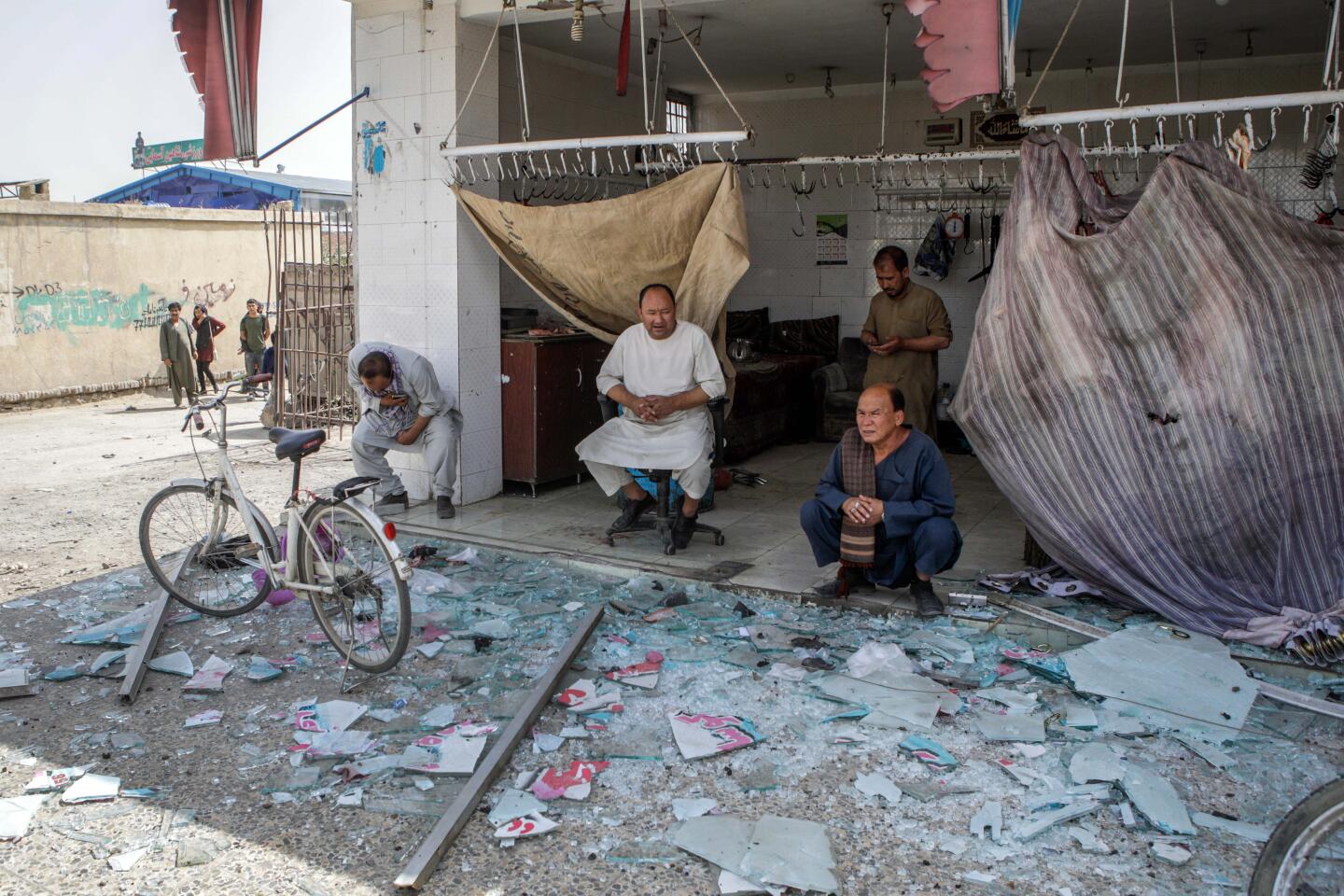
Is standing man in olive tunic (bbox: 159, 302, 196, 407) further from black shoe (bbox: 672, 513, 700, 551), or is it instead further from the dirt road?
black shoe (bbox: 672, 513, 700, 551)

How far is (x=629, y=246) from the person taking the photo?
21.9 feet

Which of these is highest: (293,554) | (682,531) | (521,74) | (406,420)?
(521,74)

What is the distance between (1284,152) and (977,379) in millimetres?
5924

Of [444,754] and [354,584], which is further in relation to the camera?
[354,584]

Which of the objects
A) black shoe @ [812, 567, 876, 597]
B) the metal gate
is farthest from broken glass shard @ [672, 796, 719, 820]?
the metal gate

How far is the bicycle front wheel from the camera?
471 centimetres

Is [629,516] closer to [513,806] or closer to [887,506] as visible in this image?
[887,506]

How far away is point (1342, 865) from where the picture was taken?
8.99 ft

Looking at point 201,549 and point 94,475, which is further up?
point 201,549

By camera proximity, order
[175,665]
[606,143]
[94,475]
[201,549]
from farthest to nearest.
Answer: [94,475] → [606,143] → [201,549] → [175,665]

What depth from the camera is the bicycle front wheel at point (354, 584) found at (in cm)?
471

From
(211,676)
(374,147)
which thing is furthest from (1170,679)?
(374,147)

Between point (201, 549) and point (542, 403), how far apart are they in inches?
105

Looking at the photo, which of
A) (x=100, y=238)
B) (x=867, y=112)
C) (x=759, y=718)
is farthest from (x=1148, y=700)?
(x=100, y=238)
